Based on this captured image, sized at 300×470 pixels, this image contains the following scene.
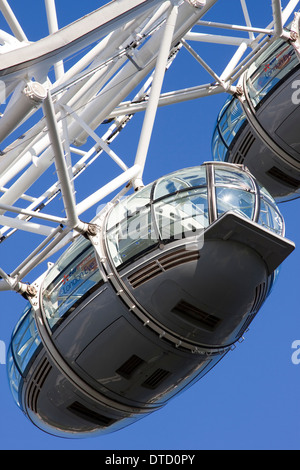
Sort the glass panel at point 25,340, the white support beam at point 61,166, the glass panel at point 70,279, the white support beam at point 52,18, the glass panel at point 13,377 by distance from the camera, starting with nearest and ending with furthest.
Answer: the white support beam at point 61,166 → the glass panel at point 70,279 → the glass panel at point 25,340 → the glass panel at point 13,377 → the white support beam at point 52,18

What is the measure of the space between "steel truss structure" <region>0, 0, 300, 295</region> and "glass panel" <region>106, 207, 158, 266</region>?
1.54 ft

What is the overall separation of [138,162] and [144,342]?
127 inches

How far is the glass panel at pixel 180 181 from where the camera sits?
1719 cm

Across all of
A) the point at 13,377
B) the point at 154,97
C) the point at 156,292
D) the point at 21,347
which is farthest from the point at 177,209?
the point at 13,377

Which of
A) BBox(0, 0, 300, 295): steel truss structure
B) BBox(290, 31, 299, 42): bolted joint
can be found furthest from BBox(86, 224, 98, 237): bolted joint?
BBox(290, 31, 299, 42): bolted joint

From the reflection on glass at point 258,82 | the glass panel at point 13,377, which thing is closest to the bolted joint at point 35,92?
the glass panel at point 13,377

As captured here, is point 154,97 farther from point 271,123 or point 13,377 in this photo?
point 13,377

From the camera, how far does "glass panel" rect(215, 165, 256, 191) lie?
17.3 m

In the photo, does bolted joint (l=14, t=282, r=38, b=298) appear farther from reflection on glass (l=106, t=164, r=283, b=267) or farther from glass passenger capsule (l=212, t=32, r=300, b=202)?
glass passenger capsule (l=212, t=32, r=300, b=202)

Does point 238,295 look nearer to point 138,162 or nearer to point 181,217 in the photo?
point 181,217

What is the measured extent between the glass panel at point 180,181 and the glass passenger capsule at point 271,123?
17.7 ft

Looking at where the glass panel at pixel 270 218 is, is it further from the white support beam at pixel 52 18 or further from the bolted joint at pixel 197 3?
the white support beam at pixel 52 18

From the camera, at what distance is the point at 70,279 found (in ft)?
58.9

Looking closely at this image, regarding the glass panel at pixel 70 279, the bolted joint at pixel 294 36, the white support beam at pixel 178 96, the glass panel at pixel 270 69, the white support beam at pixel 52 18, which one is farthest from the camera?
the glass panel at pixel 270 69
